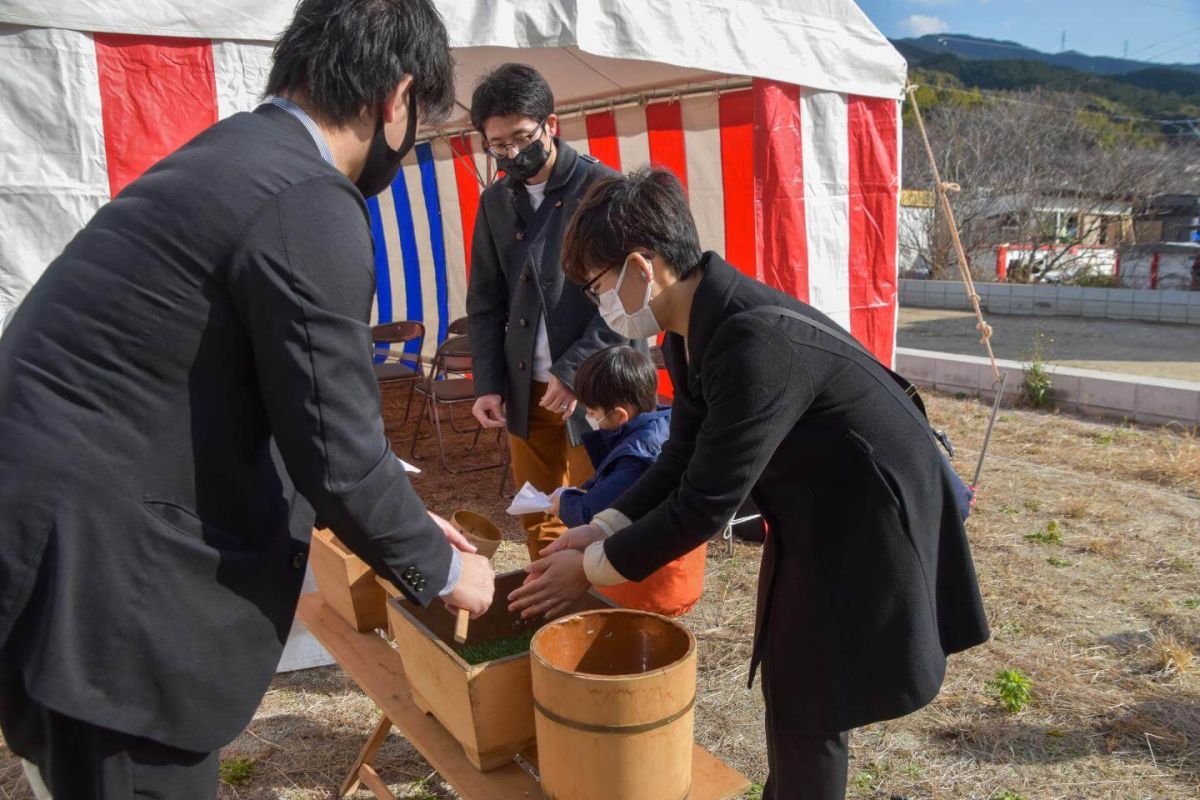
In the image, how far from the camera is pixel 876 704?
1.54m

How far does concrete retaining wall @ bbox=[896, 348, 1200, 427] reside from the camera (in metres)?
6.13

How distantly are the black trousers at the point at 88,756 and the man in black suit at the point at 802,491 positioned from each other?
777 millimetres

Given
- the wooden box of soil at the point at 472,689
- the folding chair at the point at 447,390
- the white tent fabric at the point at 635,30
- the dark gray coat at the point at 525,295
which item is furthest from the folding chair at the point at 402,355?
the wooden box of soil at the point at 472,689

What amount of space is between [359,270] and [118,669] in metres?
0.58

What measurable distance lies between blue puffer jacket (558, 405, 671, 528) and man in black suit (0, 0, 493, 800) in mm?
1170

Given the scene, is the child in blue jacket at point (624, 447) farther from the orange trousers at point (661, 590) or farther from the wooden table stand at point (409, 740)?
the wooden table stand at point (409, 740)

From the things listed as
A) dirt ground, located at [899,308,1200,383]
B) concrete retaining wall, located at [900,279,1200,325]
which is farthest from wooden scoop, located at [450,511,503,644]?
concrete retaining wall, located at [900,279,1200,325]

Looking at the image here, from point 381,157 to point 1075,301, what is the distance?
1487 cm

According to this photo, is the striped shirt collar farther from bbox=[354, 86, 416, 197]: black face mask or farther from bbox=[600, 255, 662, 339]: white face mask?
bbox=[600, 255, 662, 339]: white face mask

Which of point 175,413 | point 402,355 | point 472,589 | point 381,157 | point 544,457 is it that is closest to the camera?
point 175,413

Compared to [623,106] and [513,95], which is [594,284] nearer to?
[513,95]

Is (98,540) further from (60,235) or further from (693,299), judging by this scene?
(60,235)

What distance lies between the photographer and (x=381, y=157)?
1342mm

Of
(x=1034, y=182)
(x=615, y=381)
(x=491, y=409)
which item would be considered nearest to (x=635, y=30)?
(x=491, y=409)
